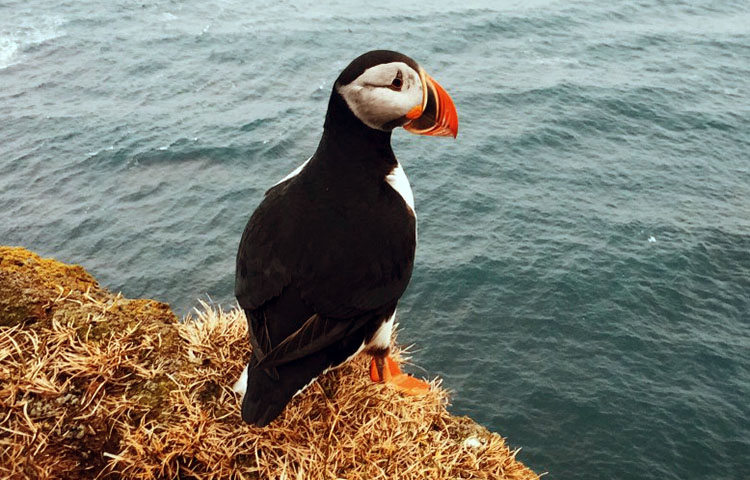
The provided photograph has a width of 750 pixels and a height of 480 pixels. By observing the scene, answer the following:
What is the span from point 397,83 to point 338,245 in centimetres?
119

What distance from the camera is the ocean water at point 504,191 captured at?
13133 millimetres

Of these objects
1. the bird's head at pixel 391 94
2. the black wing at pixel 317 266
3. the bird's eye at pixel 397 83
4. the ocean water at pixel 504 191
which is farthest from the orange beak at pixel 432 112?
the ocean water at pixel 504 191

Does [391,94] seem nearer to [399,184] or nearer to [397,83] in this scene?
[397,83]

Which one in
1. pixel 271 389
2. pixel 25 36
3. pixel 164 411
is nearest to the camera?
pixel 271 389

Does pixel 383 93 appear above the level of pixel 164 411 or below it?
above

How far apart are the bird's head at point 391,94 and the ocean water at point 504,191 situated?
942 centimetres

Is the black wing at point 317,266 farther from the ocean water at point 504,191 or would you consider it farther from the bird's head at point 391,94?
the ocean water at point 504,191

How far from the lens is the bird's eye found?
161 inches

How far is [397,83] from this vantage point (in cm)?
411

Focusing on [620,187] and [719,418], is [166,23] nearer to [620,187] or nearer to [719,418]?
[620,187]

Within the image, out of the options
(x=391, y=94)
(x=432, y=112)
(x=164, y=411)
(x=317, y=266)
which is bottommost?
(x=164, y=411)

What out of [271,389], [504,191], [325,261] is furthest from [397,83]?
[504,191]

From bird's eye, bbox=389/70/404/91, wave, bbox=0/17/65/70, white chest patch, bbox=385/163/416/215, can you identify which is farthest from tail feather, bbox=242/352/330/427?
wave, bbox=0/17/65/70

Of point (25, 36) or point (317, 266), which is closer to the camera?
point (317, 266)
